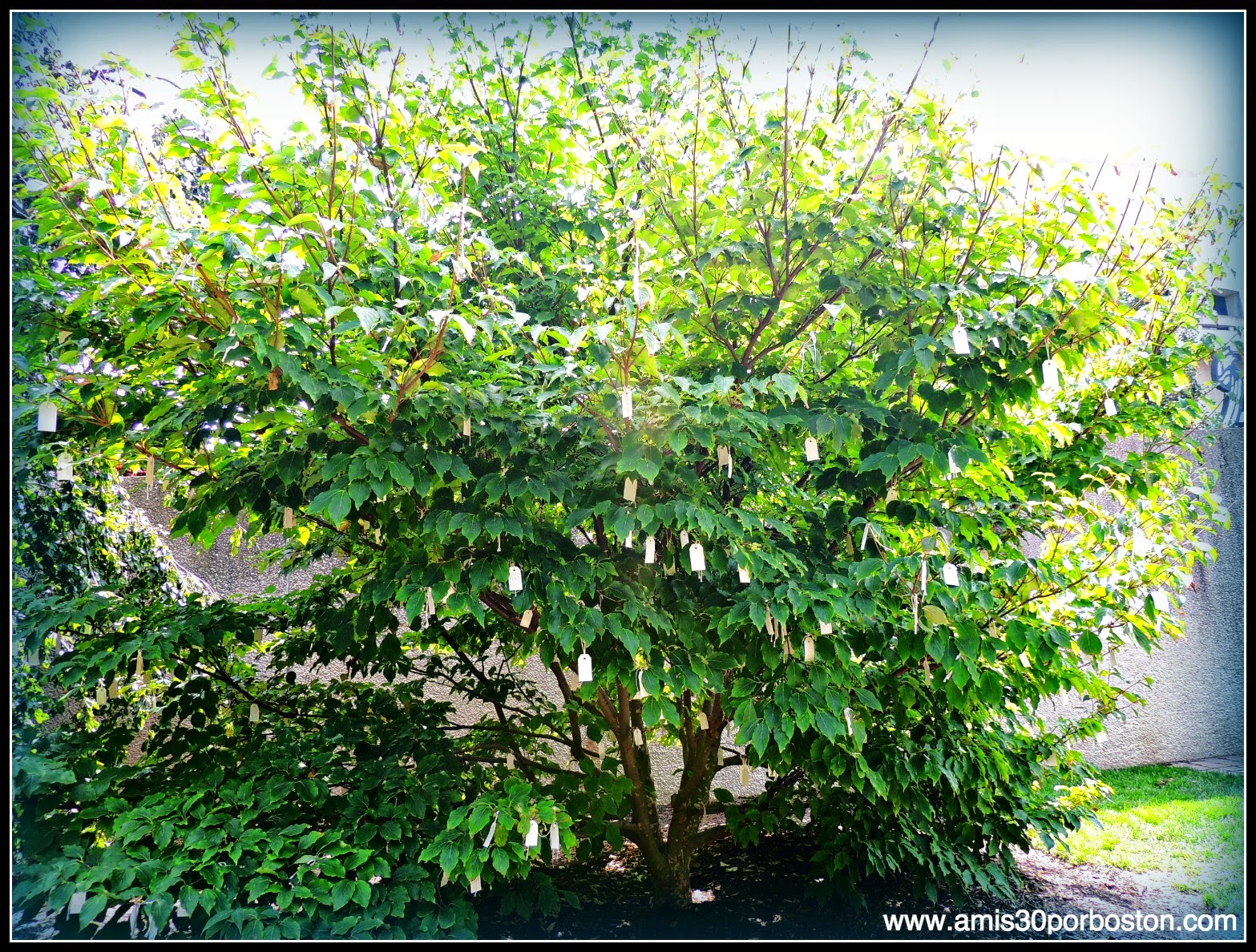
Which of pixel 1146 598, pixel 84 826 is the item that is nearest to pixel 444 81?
pixel 84 826

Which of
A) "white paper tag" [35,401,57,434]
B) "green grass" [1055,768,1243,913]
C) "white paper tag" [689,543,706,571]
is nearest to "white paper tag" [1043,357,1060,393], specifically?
"white paper tag" [689,543,706,571]

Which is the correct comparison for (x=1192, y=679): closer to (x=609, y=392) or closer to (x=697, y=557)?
(x=697, y=557)

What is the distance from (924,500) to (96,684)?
2543mm

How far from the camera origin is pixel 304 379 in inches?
69.6

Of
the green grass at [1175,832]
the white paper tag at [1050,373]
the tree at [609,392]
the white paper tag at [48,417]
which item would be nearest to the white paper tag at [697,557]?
the tree at [609,392]

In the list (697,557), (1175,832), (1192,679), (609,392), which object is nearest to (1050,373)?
(697,557)

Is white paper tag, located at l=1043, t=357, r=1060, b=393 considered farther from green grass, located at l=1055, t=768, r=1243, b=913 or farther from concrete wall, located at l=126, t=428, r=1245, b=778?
concrete wall, located at l=126, t=428, r=1245, b=778

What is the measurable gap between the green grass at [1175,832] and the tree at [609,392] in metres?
0.64

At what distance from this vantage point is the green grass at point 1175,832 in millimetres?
2455

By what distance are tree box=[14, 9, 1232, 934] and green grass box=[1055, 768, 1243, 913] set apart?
0.64m

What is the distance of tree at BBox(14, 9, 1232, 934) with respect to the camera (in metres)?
1.91

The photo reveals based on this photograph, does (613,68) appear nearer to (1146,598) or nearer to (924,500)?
(924,500)

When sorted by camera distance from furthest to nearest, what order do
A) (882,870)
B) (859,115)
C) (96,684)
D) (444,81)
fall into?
(882,870) < (444,81) < (96,684) < (859,115)

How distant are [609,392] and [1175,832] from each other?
13.5 feet
